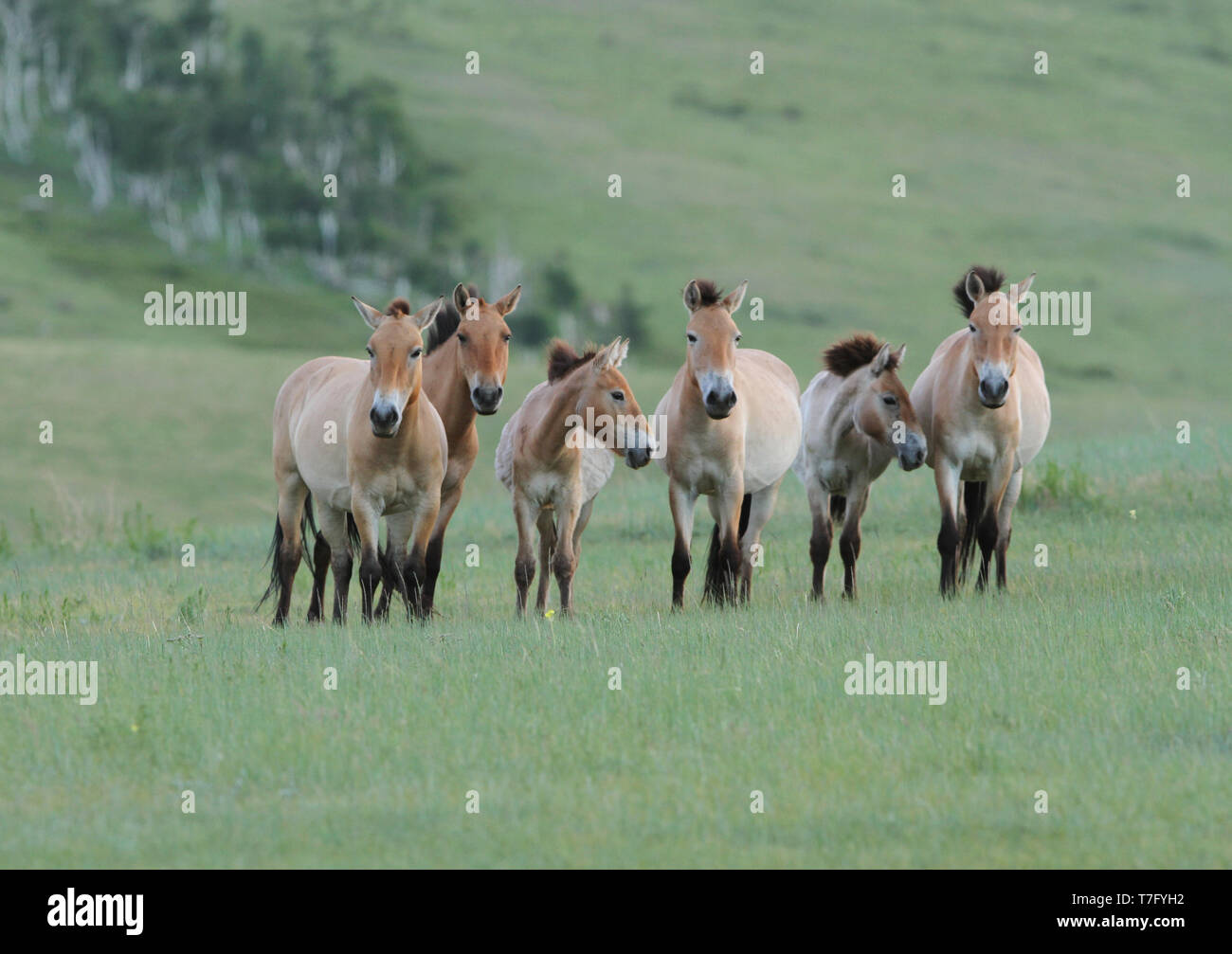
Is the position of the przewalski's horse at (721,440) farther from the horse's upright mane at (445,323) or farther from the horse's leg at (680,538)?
the horse's upright mane at (445,323)

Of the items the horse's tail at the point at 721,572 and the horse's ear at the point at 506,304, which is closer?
the horse's ear at the point at 506,304

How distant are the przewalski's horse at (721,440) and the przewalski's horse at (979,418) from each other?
1289mm

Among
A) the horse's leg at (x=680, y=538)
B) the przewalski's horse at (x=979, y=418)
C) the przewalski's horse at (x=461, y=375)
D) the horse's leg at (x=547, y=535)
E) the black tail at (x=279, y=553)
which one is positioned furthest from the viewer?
the horse's leg at (x=547, y=535)

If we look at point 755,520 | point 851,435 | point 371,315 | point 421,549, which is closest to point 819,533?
point 755,520

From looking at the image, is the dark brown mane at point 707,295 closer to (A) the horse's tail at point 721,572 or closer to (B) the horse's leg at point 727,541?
(B) the horse's leg at point 727,541

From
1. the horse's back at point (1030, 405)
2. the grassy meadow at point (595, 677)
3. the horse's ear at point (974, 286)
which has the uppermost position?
the horse's ear at point (974, 286)

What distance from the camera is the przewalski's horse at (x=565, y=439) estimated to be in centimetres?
1034

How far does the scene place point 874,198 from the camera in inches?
2891

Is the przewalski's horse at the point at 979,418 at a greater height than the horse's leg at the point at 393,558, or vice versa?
the przewalski's horse at the point at 979,418

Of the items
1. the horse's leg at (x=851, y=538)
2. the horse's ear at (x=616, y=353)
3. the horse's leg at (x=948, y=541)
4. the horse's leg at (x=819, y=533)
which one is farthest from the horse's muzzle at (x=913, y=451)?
the horse's ear at (x=616, y=353)

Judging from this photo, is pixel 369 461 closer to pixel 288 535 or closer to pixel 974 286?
pixel 288 535

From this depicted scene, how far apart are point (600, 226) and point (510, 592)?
60.1 meters

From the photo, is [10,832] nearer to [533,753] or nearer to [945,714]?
[533,753]

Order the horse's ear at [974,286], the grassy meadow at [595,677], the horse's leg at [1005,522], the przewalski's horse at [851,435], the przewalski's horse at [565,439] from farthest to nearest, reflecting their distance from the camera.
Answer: the horse's leg at [1005,522] < the przewalski's horse at [851,435] < the horse's ear at [974,286] < the przewalski's horse at [565,439] < the grassy meadow at [595,677]
